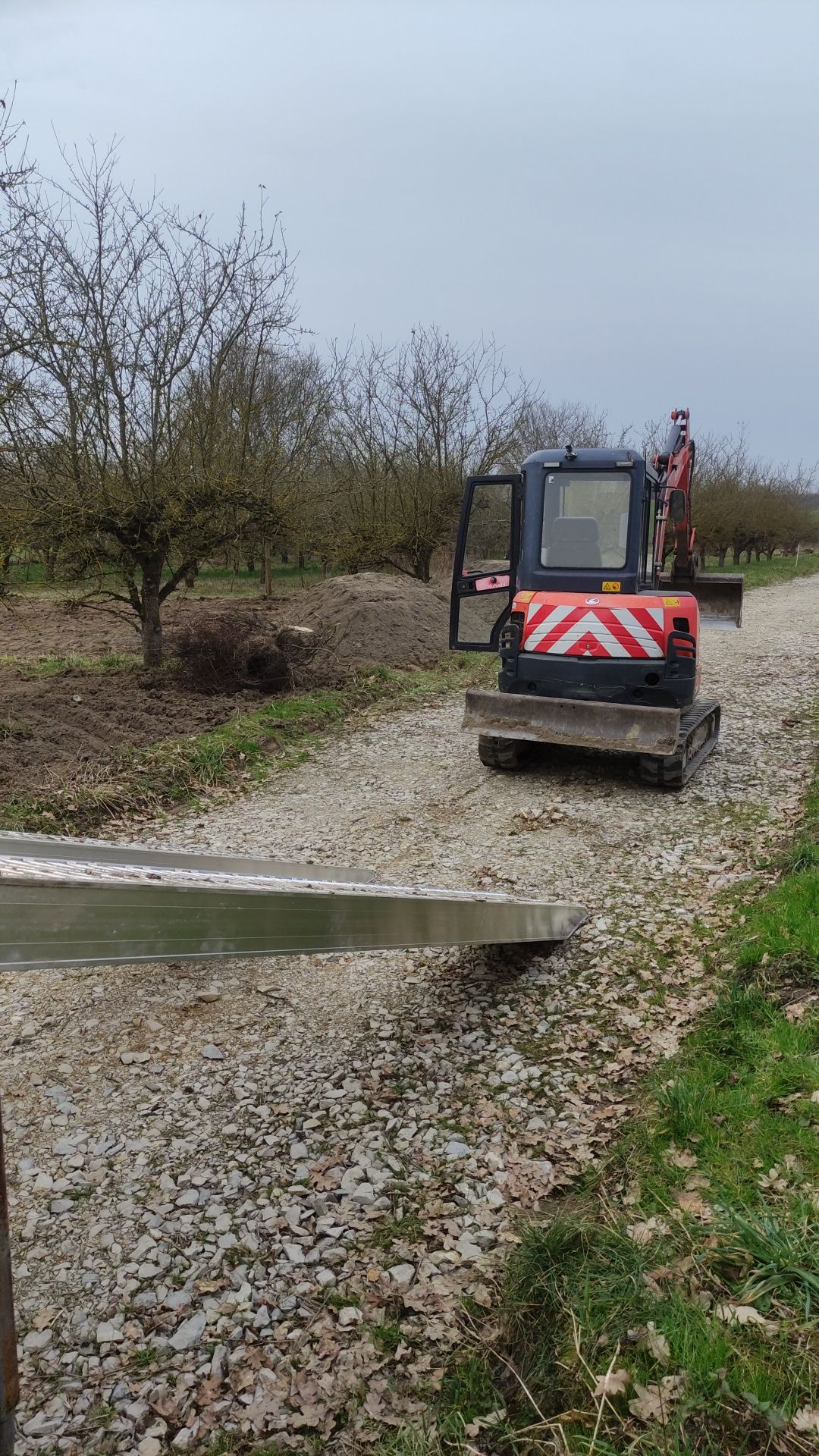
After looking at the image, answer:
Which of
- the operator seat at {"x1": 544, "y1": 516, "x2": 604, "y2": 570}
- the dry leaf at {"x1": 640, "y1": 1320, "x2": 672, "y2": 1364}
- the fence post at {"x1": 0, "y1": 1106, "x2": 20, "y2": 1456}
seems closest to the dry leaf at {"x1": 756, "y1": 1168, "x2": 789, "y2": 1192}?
the dry leaf at {"x1": 640, "y1": 1320, "x2": 672, "y2": 1364}

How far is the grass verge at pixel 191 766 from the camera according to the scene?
645cm

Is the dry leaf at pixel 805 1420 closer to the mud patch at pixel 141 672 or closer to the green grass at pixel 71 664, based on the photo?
the mud patch at pixel 141 672

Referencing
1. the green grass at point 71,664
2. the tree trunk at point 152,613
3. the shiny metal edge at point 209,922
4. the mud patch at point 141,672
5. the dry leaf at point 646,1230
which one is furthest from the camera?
the green grass at point 71,664

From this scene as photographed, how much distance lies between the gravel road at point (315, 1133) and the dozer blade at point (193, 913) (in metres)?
0.57

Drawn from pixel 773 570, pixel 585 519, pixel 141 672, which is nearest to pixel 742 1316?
pixel 585 519

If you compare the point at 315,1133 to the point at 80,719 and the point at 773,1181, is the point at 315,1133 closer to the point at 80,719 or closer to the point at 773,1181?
the point at 773,1181

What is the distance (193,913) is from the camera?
8.70 feet

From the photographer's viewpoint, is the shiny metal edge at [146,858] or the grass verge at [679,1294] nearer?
the grass verge at [679,1294]

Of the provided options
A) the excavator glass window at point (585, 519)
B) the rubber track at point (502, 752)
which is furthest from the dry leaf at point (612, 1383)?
the excavator glass window at point (585, 519)

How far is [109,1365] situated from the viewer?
2.41m

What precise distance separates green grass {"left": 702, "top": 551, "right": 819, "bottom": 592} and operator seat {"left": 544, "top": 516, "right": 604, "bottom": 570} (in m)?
19.8

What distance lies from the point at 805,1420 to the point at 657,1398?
0.33 meters

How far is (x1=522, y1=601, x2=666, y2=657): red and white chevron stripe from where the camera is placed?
6.81m

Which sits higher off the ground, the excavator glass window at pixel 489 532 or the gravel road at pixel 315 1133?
the excavator glass window at pixel 489 532
